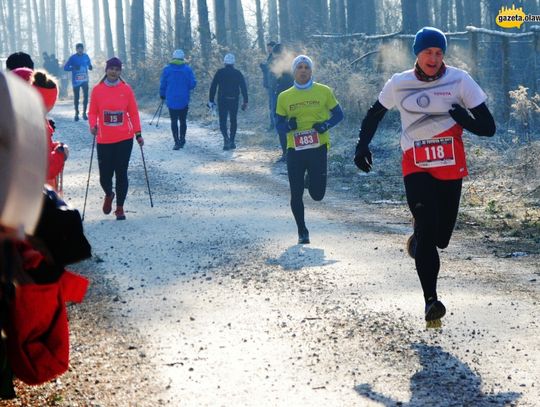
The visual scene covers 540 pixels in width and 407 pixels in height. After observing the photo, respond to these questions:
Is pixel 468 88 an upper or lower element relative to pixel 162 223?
upper

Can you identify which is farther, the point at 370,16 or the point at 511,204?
the point at 370,16

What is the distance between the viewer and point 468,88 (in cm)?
676

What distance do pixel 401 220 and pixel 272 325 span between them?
5536 mm

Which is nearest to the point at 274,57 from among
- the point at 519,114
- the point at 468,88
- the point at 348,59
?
the point at 348,59

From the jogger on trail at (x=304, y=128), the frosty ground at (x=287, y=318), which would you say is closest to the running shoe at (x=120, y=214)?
the frosty ground at (x=287, y=318)

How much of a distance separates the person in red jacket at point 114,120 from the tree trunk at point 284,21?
2318 cm

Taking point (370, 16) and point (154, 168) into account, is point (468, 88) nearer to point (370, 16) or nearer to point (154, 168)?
point (154, 168)

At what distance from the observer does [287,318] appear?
7125 mm

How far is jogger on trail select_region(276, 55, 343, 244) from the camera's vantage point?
34.3 feet

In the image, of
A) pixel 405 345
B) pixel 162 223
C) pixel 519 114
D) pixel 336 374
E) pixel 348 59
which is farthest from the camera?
pixel 348 59

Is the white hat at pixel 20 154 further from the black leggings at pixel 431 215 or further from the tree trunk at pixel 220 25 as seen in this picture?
the tree trunk at pixel 220 25

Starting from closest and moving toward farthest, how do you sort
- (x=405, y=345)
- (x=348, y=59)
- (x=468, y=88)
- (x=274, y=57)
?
(x=405, y=345)
(x=468, y=88)
(x=274, y=57)
(x=348, y=59)

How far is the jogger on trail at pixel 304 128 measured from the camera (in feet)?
34.3

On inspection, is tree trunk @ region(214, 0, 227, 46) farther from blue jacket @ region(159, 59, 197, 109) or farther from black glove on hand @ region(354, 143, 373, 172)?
black glove on hand @ region(354, 143, 373, 172)
